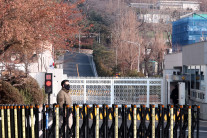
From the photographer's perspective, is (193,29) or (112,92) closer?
(112,92)

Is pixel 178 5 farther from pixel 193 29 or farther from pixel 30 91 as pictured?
pixel 30 91

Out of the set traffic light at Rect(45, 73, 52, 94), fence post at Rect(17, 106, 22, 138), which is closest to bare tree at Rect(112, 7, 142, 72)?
traffic light at Rect(45, 73, 52, 94)

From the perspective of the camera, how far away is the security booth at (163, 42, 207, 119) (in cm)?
1833

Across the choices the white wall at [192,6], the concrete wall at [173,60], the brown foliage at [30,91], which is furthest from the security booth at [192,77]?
the white wall at [192,6]

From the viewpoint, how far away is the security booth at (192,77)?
1833 centimetres

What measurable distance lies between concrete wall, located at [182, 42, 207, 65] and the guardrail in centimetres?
895

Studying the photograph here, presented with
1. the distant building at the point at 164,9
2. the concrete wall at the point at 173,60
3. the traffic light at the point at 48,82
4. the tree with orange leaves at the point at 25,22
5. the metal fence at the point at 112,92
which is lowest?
the metal fence at the point at 112,92

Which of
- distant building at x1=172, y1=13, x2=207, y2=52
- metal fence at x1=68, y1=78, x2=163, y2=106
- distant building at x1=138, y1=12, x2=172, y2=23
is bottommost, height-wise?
metal fence at x1=68, y1=78, x2=163, y2=106

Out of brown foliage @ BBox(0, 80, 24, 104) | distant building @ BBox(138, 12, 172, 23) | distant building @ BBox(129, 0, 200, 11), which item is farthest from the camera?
distant building @ BBox(129, 0, 200, 11)

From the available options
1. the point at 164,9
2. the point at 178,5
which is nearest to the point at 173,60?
the point at 164,9

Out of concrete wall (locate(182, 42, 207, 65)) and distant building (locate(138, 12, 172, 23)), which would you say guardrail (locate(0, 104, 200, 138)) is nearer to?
concrete wall (locate(182, 42, 207, 65))

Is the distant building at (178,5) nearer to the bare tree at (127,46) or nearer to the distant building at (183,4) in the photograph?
the distant building at (183,4)

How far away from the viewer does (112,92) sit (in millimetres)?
23031

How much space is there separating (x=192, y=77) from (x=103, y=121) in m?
12.2
